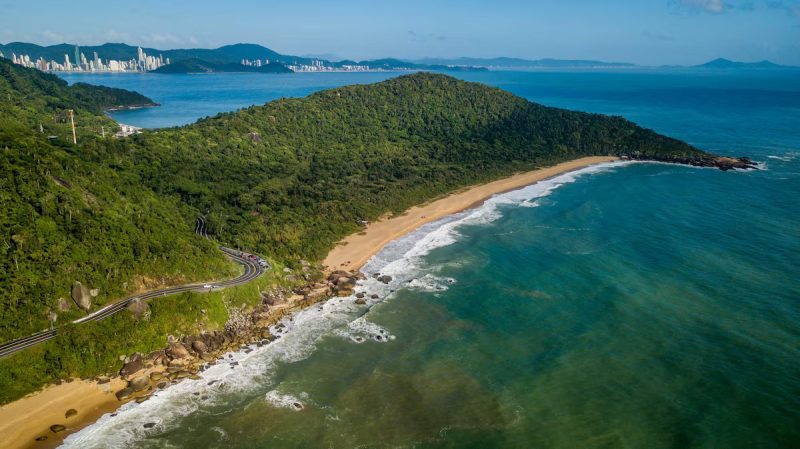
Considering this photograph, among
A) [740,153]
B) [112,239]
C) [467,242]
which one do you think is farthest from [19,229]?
[740,153]

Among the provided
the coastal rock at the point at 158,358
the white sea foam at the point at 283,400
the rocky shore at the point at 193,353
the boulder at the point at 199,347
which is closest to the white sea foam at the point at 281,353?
the white sea foam at the point at 283,400

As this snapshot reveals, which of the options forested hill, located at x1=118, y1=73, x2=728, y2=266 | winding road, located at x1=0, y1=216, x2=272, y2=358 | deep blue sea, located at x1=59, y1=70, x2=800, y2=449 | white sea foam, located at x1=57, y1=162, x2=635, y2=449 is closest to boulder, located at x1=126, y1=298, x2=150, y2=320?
winding road, located at x1=0, y1=216, x2=272, y2=358

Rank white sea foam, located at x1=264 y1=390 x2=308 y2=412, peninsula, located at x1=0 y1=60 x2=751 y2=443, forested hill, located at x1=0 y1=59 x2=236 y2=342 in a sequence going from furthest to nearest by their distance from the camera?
peninsula, located at x1=0 y1=60 x2=751 y2=443 → forested hill, located at x1=0 y1=59 x2=236 y2=342 → white sea foam, located at x1=264 y1=390 x2=308 y2=412

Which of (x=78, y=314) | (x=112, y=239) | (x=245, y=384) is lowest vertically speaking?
(x=245, y=384)

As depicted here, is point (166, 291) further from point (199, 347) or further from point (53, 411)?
point (53, 411)

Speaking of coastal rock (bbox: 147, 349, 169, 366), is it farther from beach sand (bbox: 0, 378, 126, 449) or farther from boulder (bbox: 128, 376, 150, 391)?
beach sand (bbox: 0, 378, 126, 449)

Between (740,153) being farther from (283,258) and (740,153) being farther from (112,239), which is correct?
(112,239)

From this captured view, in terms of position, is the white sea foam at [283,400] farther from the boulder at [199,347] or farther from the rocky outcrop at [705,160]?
the rocky outcrop at [705,160]
